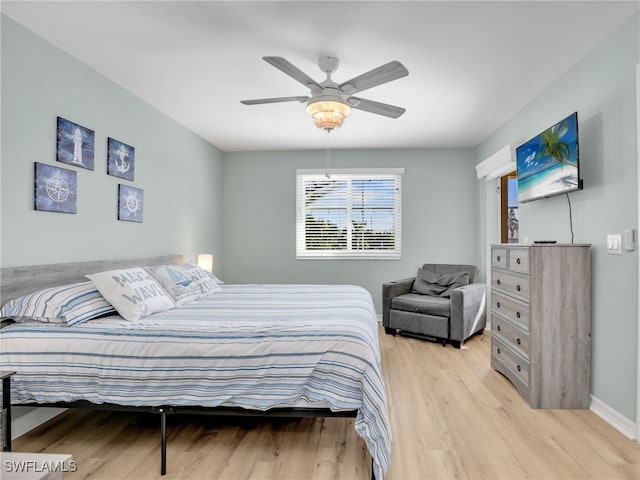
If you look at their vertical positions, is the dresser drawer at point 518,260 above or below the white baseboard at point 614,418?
above

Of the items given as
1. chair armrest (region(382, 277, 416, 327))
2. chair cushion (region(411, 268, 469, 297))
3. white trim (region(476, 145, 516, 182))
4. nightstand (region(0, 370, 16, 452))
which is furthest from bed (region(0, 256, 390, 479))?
white trim (region(476, 145, 516, 182))

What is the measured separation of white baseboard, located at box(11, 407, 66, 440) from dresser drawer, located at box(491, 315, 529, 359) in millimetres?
3376

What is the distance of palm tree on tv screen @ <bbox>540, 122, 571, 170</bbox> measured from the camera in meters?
2.78

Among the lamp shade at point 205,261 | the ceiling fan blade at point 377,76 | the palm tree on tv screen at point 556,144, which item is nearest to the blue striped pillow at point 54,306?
the ceiling fan blade at point 377,76

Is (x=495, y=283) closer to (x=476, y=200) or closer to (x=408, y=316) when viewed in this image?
(x=408, y=316)

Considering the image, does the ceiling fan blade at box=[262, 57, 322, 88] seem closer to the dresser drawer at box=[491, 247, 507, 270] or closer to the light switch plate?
the dresser drawer at box=[491, 247, 507, 270]

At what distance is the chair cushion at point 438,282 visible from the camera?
476 centimetres

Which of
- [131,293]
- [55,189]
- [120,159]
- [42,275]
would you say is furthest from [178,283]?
[120,159]

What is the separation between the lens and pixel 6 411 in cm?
183

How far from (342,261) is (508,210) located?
2355mm

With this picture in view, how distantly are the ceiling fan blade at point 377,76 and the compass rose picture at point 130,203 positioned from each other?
2121 mm

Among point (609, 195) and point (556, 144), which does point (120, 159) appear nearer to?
point (556, 144)

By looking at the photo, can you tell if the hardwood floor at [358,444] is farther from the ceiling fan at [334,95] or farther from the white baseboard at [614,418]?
the ceiling fan at [334,95]

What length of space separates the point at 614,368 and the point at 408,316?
2277 millimetres
